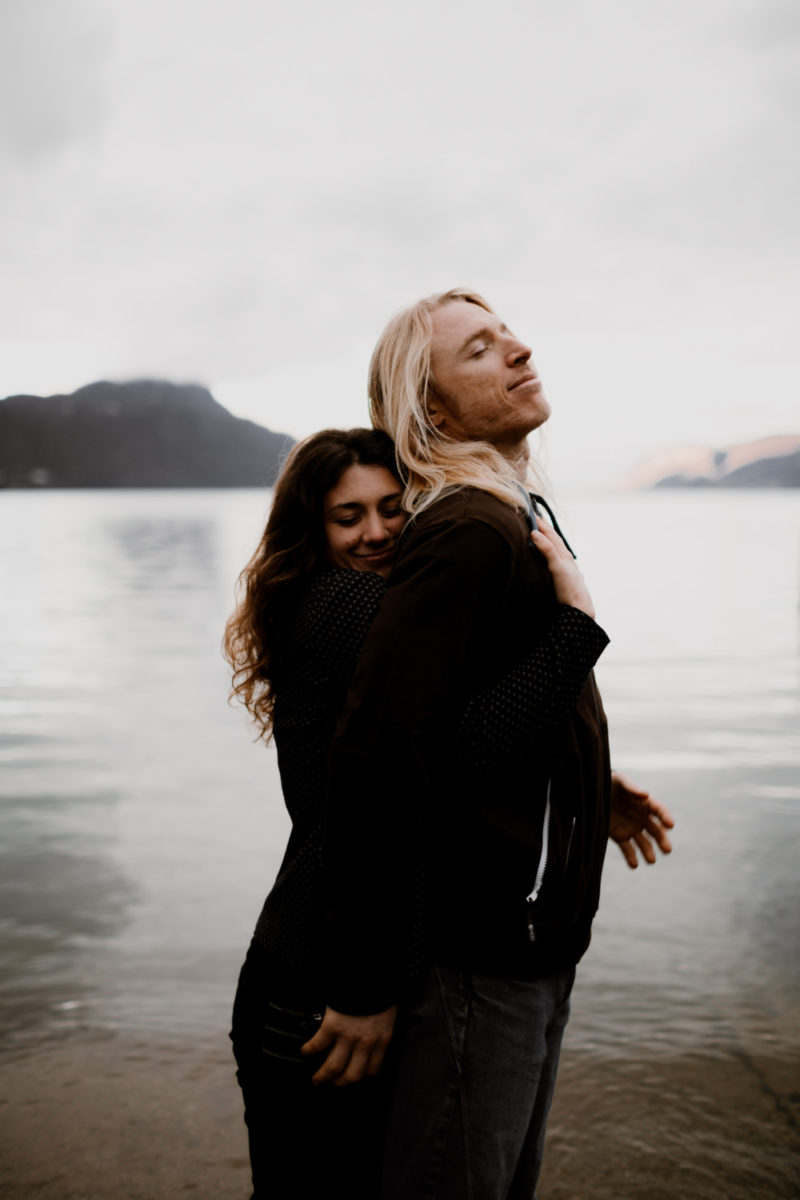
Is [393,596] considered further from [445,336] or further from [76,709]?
[76,709]

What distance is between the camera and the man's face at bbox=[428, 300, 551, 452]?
2068 mm

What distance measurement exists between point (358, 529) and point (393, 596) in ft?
1.66

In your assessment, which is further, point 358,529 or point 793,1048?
point 793,1048

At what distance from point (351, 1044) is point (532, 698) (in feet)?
2.11

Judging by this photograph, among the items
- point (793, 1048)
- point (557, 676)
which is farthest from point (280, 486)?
point (793, 1048)

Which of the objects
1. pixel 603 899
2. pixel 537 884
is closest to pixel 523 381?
pixel 537 884

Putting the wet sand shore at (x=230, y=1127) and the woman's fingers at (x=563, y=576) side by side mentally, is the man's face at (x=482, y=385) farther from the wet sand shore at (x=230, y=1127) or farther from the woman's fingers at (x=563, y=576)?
the wet sand shore at (x=230, y=1127)

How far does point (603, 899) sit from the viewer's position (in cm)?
544

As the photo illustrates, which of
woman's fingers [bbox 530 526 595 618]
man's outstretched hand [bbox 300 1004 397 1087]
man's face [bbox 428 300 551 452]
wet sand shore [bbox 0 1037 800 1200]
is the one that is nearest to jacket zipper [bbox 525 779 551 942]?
man's outstretched hand [bbox 300 1004 397 1087]

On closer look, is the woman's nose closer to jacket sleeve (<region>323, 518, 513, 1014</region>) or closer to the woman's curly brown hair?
the woman's curly brown hair

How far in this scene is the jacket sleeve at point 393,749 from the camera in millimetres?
1565

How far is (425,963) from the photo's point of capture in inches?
67.1

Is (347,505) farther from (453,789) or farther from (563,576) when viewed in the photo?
(453,789)

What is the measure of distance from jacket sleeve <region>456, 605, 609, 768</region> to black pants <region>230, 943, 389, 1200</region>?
58cm
